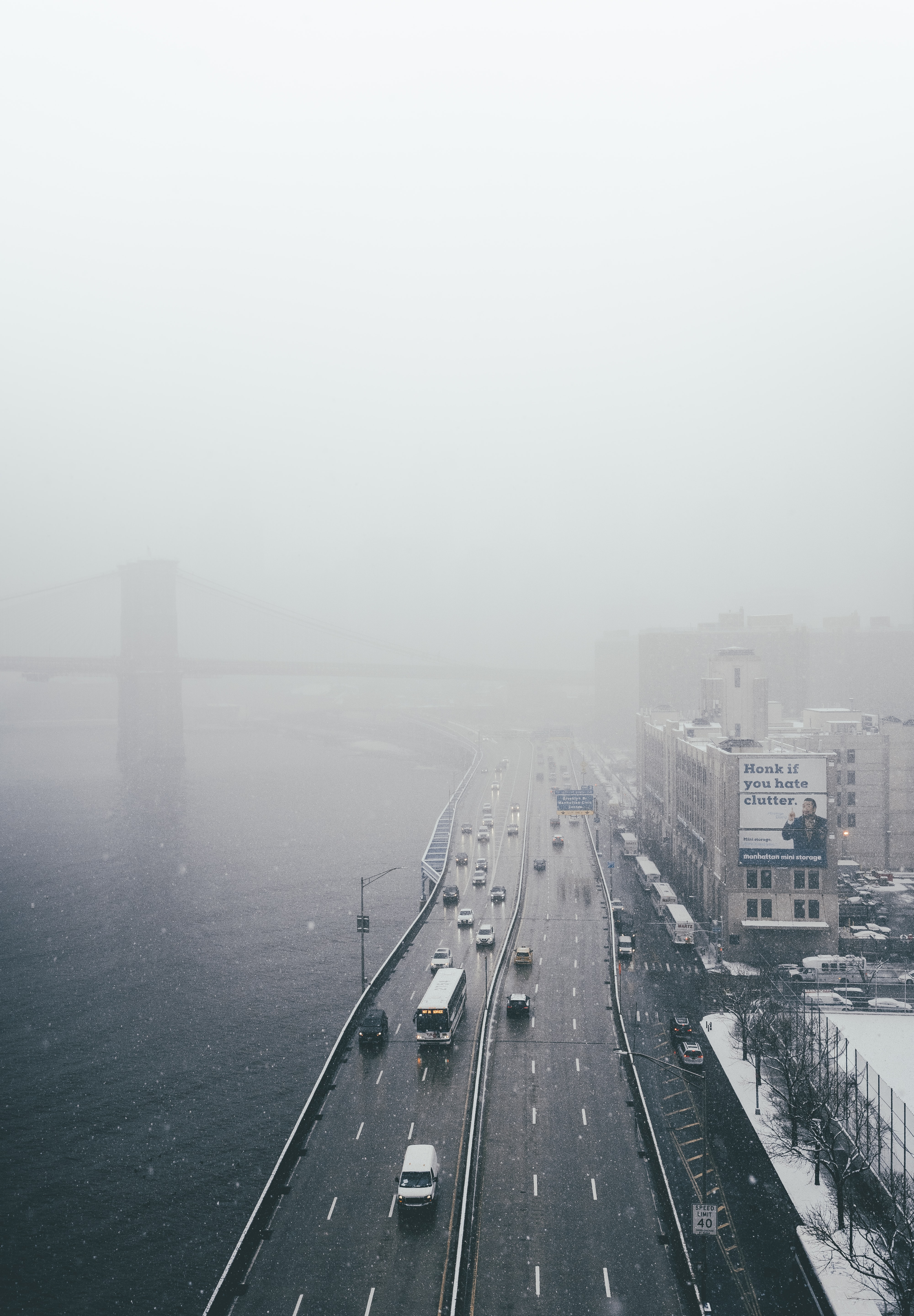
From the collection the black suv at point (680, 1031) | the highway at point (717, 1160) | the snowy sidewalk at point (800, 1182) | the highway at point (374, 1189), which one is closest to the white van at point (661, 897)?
the highway at point (717, 1160)

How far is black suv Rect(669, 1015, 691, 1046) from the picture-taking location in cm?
2933

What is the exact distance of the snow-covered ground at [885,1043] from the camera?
2555 cm

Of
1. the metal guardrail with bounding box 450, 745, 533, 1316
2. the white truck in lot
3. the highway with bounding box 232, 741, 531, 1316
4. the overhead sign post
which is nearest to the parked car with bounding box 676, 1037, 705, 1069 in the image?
the metal guardrail with bounding box 450, 745, 533, 1316

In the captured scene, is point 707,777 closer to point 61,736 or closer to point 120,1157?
point 120,1157

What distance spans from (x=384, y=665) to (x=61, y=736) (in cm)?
7568

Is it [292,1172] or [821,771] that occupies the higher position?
[821,771]

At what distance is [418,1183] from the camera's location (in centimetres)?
1952

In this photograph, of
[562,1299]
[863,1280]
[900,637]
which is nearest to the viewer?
[562,1299]

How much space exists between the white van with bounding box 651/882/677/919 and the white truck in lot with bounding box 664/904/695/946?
10.6ft

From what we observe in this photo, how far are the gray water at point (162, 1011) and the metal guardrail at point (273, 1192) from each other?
2156 millimetres

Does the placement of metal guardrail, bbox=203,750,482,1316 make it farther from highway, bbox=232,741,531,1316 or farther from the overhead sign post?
the overhead sign post

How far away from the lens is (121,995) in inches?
1565

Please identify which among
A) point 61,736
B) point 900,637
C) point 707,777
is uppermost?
point 900,637

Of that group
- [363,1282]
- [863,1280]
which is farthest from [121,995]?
[863,1280]
